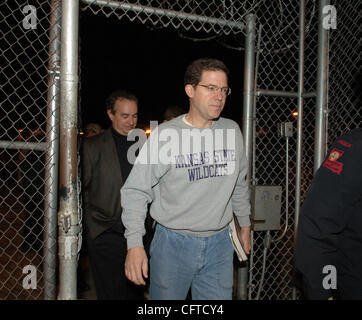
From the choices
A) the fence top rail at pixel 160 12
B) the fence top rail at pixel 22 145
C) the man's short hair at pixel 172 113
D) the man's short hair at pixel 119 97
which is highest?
the fence top rail at pixel 160 12

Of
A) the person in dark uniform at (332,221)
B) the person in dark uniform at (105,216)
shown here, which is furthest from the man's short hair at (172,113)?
the person in dark uniform at (332,221)

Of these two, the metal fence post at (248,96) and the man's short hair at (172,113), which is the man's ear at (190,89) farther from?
the man's short hair at (172,113)

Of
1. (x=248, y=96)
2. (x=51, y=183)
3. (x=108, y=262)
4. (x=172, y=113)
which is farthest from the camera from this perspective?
(x=172, y=113)

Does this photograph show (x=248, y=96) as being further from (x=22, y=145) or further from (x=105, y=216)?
(x=22, y=145)

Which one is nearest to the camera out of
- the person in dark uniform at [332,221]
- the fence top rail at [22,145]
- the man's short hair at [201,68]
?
the person in dark uniform at [332,221]

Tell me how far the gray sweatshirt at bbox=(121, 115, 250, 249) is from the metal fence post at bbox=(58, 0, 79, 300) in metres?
0.53

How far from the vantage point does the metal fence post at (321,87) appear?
3.16 meters

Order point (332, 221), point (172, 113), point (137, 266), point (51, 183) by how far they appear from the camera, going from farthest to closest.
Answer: point (172, 113), point (51, 183), point (137, 266), point (332, 221)

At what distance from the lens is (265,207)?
11.5ft

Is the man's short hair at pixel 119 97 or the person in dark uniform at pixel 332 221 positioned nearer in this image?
the person in dark uniform at pixel 332 221

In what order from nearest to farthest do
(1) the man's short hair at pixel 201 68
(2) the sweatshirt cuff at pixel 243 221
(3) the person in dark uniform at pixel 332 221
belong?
1. (3) the person in dark uniform at pixel 332 221
2. (1) the man's short hair at pixel 201 68
3. (2) the sweatshirt cuff at pixel 243 221

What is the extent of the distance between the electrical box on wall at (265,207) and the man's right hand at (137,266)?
4.97 feet

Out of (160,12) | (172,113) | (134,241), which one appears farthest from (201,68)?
(172,113)

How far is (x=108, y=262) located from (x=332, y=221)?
7.96 feet
